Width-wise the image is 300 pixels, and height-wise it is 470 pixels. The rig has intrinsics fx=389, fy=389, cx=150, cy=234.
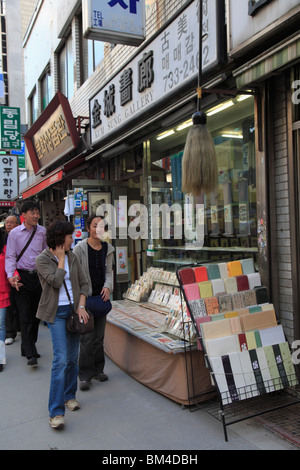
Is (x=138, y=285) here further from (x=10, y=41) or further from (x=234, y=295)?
(x=10, y=41)

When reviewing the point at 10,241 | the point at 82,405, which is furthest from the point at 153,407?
the point at 10,241

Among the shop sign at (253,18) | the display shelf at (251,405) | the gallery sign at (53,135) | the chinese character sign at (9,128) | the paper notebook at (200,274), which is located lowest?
the display shelf at (251,405)

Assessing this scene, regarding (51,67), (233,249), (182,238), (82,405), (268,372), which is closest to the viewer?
(268,372)

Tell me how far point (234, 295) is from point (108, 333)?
2307mm

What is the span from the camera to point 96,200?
312 inches

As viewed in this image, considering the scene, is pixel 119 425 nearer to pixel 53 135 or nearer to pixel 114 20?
pixel 114 20

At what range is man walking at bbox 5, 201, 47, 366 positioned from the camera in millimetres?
5219

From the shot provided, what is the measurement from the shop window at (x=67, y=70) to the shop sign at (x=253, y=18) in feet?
26.7

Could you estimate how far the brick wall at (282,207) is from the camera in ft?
12.5

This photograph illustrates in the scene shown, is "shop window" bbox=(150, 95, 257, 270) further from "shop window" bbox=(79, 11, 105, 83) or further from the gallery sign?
"shop window" bbox=(79, 11, 105, 83)

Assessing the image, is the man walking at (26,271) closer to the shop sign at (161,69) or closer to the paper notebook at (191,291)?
the shop sign at (161,69)

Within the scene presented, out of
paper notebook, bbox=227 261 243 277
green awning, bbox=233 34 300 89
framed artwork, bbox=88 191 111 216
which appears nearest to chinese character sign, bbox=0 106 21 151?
framed artwork, bbox=88 191 111 216

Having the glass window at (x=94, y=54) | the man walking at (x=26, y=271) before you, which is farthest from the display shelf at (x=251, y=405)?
the glass window at (x=94, y=54)

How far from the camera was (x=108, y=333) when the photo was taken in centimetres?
538
